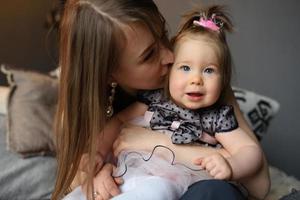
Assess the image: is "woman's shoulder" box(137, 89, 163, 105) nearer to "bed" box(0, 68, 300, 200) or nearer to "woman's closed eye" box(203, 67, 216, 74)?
"woman's closed eye" box(203, 67, 216, 74)

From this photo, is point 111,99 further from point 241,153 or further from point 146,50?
point 241,153

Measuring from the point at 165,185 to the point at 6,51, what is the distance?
4.71 ft

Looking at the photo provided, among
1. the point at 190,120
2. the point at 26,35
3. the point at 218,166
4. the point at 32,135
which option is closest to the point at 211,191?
the point at 218,166

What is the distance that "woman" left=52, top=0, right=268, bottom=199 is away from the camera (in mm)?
956

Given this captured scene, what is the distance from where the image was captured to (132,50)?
98 cm

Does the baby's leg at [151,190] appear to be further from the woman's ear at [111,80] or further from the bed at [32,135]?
the bed at [32,135]

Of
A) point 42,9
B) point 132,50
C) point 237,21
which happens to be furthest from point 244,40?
point 132,50

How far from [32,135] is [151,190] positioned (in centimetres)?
67

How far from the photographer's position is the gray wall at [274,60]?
1.90 metres

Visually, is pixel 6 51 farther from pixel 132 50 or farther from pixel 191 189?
pixel 191 189

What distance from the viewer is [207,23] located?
3.38ft

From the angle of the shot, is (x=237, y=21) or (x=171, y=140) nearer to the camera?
(x=171, y=140)

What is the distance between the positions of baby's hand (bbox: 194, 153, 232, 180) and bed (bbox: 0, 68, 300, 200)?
1.44 ft

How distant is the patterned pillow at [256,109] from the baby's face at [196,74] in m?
0.69
